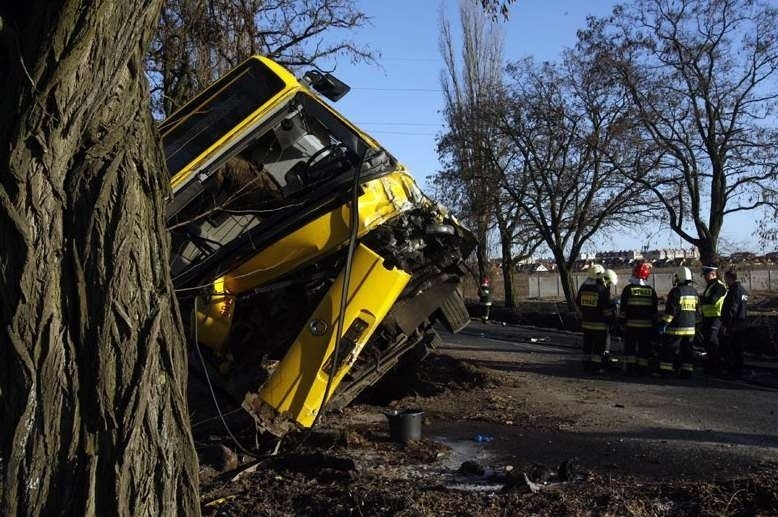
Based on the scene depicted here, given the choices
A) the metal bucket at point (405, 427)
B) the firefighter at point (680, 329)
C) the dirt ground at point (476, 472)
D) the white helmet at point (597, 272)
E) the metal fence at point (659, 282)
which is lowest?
the dirt ground at point (476, 472)

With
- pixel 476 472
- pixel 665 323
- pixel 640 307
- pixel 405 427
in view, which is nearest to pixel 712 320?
pixel 665 323

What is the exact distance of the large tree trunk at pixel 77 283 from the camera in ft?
8.69

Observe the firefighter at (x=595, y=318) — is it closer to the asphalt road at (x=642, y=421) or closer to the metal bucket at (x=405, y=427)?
the asphalt road at (x=642, y=421)

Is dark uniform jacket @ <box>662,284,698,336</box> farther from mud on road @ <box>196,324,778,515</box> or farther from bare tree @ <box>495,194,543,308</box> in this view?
bare tree @ <box>495,194,543,308</box>

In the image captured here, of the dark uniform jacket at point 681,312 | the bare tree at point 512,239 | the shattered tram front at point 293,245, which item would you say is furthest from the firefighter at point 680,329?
the bare tree at point 512,239

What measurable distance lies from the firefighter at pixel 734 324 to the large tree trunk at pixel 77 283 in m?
9.22

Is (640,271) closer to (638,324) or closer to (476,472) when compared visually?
(638,324)

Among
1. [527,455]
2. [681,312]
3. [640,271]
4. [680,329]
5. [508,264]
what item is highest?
[508,264]

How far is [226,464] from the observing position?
5.61m

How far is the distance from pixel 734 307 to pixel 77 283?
31.7 feet

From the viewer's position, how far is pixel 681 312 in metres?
10.3

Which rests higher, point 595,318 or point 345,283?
point 345,283

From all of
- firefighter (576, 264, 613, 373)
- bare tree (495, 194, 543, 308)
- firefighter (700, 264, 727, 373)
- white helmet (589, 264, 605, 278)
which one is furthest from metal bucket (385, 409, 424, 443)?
bare tree (495, 194, 543, 308)

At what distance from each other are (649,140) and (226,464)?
62.4 ft
